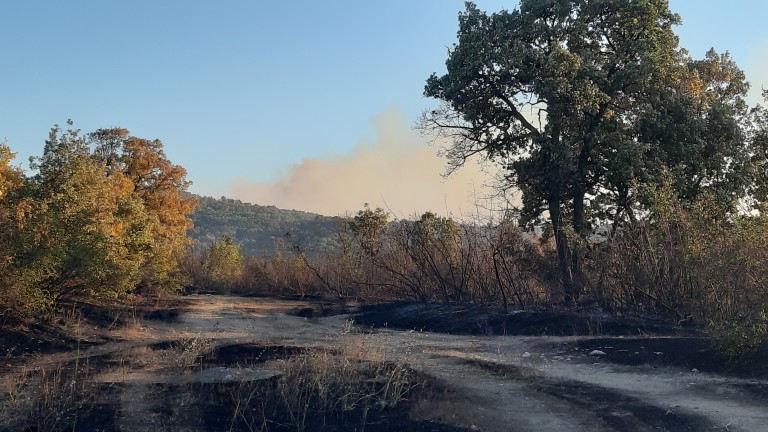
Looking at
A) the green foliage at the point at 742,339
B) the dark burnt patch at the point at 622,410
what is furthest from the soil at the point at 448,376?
the green foliage at the point at 742,339

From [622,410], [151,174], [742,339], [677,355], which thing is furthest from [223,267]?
[622,410]

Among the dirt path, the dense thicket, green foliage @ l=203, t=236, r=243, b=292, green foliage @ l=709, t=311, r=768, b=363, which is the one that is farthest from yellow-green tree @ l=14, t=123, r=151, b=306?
green foliage @ l=203, t=236, r=243, b=292

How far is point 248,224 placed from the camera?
101 metres

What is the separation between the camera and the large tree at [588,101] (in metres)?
18.3

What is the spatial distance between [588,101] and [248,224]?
8680cm

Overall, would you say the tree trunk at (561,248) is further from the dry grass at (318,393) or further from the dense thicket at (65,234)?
the dense thicket at (65,234)

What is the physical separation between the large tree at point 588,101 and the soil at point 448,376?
4.80 m

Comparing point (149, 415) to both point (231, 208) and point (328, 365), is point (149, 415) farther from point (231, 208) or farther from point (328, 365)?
point (231, 208)

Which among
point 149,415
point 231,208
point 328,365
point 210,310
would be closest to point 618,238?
point 328,365

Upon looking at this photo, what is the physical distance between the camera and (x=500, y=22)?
2008cm

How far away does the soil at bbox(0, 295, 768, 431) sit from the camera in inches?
284

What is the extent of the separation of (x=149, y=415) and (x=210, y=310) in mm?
16703

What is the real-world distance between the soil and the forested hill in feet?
201

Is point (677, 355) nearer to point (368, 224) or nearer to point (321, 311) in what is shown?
point (321, 311)
